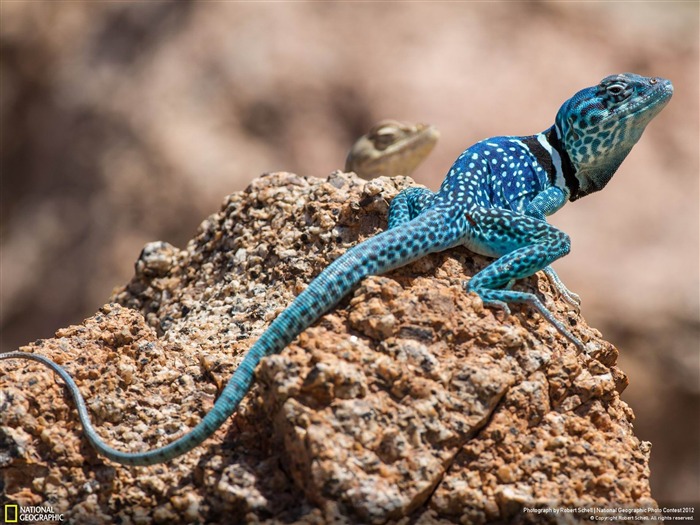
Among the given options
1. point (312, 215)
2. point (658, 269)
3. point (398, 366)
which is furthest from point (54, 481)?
point (658, 269)

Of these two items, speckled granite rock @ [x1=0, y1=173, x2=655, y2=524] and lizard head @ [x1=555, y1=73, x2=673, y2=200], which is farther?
lizard head @ [x1=555, y1=73, x2=673, y2=200]

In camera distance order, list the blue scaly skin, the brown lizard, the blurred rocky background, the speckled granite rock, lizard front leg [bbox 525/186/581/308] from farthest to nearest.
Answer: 1. the blurred rocky background
2. the brown lizard
3. lizard front leg [bbox 525/186/581/308]
4. the blue scaly skin
5. the speckled granite rock

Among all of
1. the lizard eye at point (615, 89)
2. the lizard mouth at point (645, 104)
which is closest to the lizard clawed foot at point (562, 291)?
the lizard mouth at point (645, 104)

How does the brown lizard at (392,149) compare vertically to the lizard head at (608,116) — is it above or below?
above

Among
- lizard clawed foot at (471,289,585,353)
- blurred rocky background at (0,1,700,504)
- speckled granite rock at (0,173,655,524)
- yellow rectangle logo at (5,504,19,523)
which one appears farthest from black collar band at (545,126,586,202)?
blurred rocky background at (0,1,700,504)

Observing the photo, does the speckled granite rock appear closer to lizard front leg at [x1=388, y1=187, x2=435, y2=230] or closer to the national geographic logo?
the national geographic logo

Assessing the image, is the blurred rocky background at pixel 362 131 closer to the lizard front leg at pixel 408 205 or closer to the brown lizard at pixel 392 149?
the brown lizard at pixel 392 149
